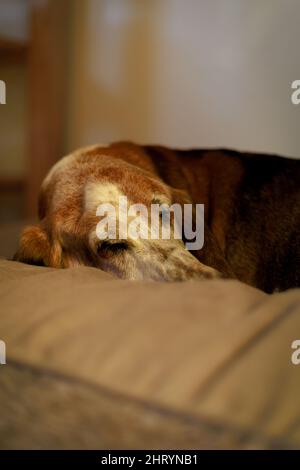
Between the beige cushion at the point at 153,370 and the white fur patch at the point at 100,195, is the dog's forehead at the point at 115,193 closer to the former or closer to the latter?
the white fur patch at the point at 100,195

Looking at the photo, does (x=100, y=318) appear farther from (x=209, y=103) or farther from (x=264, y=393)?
(x=209, y=103)

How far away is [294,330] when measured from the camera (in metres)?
0.63

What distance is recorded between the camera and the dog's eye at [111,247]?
114 cm

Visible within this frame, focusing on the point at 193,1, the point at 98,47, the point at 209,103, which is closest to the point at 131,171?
the point at 209,103

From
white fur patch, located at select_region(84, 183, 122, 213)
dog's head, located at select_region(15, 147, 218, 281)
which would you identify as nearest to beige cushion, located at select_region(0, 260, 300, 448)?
dog's head, located at select_region(15, 147, 218, 281)

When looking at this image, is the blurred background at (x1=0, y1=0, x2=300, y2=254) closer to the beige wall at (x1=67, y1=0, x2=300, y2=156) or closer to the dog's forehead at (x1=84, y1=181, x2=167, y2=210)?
the beige wall at (x1=67, y1=0, x2=300, y2=156)

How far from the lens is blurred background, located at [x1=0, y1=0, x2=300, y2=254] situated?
246cm

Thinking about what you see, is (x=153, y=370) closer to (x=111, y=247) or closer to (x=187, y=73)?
(x=111, y=247)

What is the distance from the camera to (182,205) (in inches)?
54.1

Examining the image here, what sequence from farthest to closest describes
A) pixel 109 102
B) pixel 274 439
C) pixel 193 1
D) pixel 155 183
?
1. pixel 109 102
2. pixel 193 1
3. pixel 155 183
4. pixel 274 439

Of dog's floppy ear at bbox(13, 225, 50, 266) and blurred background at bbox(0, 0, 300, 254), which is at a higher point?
blurred background at bbox(0, 0, 300, 254)

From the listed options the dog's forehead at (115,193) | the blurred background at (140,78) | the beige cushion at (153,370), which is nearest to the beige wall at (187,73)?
the blurred background at (140,78)

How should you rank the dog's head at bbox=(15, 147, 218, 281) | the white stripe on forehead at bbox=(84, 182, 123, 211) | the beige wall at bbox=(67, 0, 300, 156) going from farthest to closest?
the beige wall at bbox=(67, 0, 300, 156) < the white stripe on forehead at bbox=(84, 182, 123, 211) < the dog's head at bbox=(15, 147, 218, 281)
